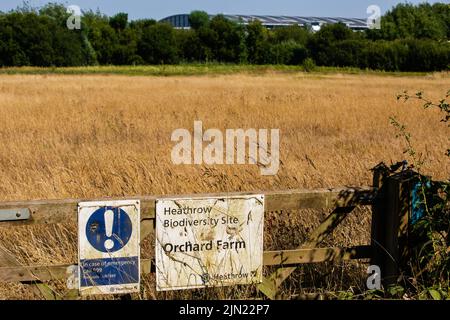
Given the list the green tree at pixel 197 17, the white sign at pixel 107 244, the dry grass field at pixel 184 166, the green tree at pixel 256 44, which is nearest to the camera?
the white sign at pixel 107 244

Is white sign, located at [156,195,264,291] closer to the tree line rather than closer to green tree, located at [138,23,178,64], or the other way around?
the tree line

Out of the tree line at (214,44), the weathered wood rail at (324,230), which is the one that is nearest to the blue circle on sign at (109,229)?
the weathered wood rail at (324,230)

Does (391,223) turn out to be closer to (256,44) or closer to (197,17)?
(256,44)

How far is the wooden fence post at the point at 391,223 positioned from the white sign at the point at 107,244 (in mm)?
1676

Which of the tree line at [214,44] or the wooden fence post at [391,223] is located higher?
the tree line at [214,44]

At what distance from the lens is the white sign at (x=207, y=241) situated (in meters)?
3.79

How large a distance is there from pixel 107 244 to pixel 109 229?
0.09 metres

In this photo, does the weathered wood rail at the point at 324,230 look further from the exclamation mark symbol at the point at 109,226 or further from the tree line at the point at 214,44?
the tree line at the point at 214,44

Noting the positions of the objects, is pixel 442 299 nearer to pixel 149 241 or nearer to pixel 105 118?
pixel 149 241

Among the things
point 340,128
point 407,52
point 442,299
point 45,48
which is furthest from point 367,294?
point 45,48

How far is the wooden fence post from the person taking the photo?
417 cm

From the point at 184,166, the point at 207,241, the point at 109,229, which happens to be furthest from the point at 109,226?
the point at 184,166
